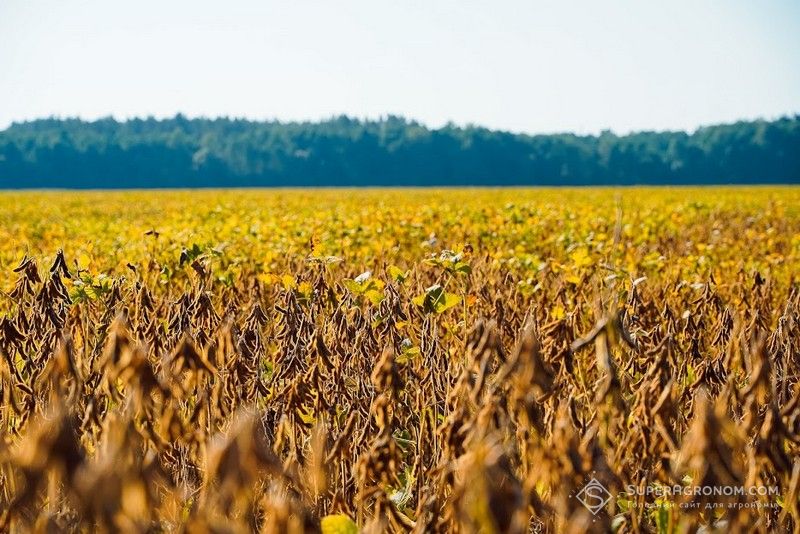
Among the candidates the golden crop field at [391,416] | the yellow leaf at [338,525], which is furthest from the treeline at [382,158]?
the yellow leaf at [338,525]

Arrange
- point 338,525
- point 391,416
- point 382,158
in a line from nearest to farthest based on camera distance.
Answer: point 338,525 < point 391,416 < point 382,158

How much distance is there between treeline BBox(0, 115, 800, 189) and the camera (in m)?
92.2

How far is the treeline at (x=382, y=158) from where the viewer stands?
92.2 meters

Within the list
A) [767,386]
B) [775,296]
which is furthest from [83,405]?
[775,296]

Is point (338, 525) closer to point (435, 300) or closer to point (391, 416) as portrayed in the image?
point (391, 416)

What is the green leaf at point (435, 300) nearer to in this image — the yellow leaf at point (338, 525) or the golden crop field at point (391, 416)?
the golden crop field at point (391, 416)

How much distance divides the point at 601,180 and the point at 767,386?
326 ft

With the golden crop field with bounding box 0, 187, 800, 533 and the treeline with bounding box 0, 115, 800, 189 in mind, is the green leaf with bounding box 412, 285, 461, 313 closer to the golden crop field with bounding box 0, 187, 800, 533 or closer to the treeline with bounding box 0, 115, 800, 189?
the golden crop field with bounding box 0, 187, 800, 533

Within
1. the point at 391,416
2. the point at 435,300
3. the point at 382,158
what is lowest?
the point at 391,416

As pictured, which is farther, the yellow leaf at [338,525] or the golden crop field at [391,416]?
the yellow leaf at [338,525]

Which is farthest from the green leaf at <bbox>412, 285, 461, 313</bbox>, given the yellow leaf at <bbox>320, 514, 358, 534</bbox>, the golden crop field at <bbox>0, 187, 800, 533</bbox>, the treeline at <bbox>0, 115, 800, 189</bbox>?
the treeline at <bbox>0, 115, 800, 189</bbox>

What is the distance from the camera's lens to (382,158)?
97.3 m

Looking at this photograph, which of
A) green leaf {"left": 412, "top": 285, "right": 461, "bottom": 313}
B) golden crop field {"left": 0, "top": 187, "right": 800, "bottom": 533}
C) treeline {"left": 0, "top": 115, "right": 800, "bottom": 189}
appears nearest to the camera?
golden crop field {"left": 0, "top": 187, "right": 800, "bottom": 533}

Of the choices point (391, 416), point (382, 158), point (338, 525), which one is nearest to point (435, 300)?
point (391, 416)
